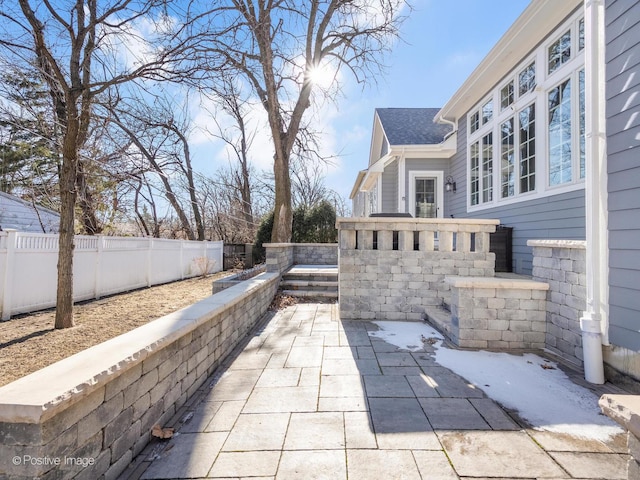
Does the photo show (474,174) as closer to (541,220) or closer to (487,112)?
(487,112)

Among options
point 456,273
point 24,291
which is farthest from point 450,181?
point 24,291

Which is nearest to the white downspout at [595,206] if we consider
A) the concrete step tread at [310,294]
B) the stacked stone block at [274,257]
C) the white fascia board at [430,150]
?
the concrete step tread at [310,294]

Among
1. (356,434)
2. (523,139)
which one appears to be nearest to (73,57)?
(356,434)

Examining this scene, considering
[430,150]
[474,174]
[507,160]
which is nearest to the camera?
[507,160]

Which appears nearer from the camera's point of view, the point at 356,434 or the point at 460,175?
the point at 356,434

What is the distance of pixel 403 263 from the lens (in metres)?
4.69

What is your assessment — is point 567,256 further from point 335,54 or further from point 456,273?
point 335,54

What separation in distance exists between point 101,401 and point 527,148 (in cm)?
650

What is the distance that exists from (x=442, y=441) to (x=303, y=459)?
0.85 meters

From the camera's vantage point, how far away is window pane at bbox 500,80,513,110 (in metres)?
5.83

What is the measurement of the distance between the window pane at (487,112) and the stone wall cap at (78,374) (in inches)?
275

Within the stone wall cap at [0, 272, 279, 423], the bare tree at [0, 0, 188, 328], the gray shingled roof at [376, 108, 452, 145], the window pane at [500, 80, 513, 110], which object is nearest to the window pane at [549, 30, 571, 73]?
the window pane at [500, 80, 513, 110]

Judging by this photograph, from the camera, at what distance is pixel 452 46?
7867 millimetres

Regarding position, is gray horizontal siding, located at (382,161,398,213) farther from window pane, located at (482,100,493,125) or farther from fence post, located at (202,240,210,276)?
fence post, located at (202,240,210,276)
